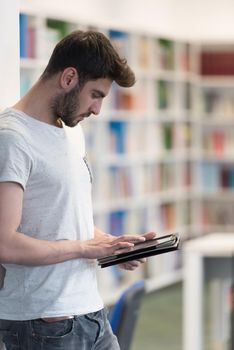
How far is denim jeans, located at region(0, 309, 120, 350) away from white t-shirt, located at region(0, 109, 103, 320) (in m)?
0.02

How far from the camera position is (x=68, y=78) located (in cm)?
208

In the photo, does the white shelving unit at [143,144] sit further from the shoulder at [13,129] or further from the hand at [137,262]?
the shoulder at [13,129]

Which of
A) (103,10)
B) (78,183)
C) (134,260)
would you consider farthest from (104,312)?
(103,10)

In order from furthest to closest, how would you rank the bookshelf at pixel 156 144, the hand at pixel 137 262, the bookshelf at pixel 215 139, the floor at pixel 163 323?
the bookshelf at pixel 215 139 → the bookshelf at pixel 156 144 → the floor at pixel 163 323 → the hand at pixel 137 262

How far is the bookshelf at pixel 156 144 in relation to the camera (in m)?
7.18

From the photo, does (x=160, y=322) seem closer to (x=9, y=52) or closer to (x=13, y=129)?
(x=9, y=52)

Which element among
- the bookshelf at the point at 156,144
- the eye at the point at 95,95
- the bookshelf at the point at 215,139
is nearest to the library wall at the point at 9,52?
the eye at the point at 95,95

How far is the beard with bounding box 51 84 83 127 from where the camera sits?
6.86 ft

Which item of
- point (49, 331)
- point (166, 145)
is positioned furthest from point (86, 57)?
point (166, 145)

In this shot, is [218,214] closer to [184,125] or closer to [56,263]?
[184,125]

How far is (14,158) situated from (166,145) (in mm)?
6697

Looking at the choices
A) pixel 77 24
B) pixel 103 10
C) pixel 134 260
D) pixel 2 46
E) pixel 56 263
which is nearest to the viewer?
pixel 56 263

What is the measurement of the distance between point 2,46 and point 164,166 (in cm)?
631

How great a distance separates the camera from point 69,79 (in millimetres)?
2080
